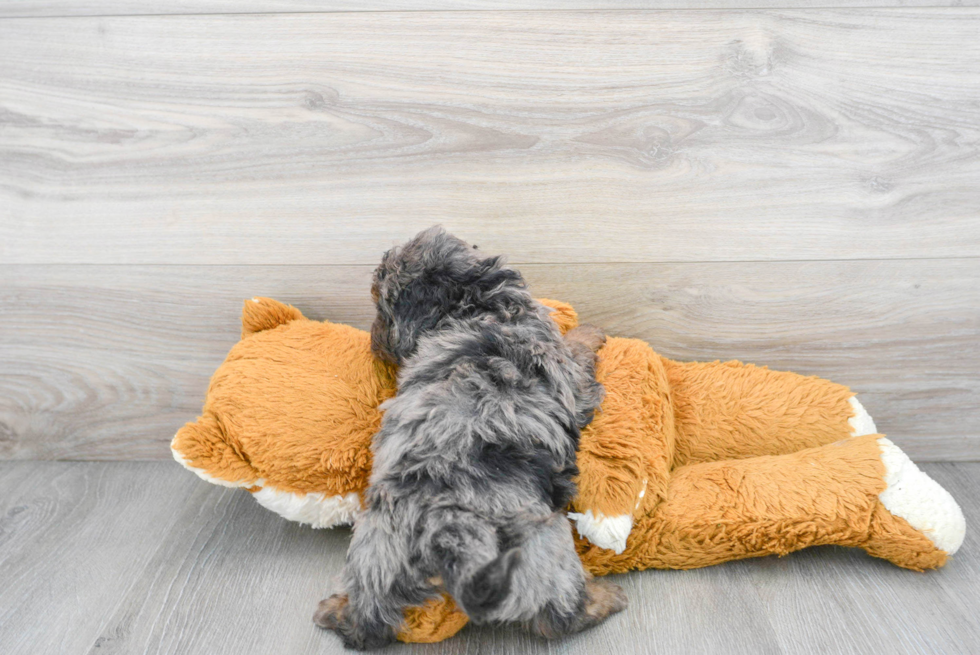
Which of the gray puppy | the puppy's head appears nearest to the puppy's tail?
the gray puppy

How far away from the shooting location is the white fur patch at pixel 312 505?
1.29 meters

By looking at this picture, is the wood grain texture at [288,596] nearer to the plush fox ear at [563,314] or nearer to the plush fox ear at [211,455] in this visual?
the plush fox ear at [211,455]

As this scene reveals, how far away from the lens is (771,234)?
1456 mm

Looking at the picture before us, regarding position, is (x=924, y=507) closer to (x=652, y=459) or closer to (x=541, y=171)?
(x=652, y=459)

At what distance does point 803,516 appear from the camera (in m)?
1.20

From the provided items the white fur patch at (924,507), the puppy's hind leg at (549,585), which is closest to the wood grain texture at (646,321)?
the white fur patch at (924,507)

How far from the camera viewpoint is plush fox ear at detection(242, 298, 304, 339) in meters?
1.43

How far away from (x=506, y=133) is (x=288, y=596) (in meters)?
0.99

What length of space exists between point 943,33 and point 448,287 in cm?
111

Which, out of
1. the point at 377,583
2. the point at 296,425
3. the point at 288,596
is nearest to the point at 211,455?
the point at 296,425

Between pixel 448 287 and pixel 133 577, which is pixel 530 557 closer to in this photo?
pixel 448 287

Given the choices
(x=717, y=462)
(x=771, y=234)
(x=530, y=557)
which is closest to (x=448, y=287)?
(x=530, y=557)

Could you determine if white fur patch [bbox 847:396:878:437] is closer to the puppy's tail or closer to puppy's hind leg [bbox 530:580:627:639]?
puppy's hind leg [bbox 530:580:627:639]

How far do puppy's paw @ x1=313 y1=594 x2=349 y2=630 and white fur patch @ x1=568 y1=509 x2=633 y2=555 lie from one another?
409mm
